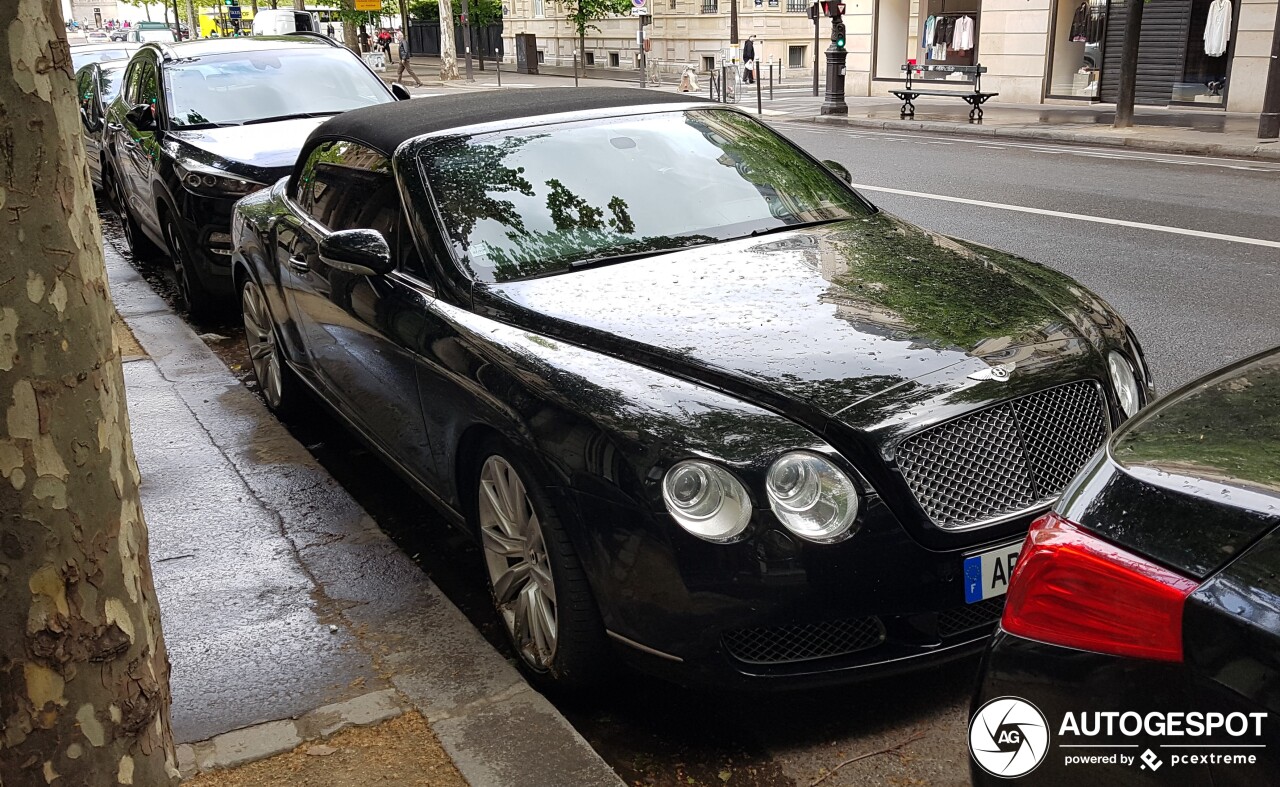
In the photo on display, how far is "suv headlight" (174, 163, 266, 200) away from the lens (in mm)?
7709

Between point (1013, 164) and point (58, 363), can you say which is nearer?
point (58, 363)

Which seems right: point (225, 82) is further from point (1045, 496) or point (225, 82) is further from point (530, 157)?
point (1045, 496)

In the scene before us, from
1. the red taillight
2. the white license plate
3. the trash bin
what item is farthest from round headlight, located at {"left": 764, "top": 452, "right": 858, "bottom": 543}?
the trash bin

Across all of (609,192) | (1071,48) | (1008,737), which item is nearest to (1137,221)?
(609,192)

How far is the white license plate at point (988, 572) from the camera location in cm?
289

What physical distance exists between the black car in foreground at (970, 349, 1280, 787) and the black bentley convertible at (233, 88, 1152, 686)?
0.89 m

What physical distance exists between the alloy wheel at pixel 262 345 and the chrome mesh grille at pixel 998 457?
382 centimetres

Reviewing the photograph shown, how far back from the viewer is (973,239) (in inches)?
374

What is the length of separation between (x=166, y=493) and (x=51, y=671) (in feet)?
10.2

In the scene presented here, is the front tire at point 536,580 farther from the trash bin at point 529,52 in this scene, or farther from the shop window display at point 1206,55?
the trash bin at point 529,52

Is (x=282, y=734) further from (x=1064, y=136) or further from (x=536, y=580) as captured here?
(x=1064, y=136)

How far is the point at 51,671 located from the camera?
2.01 metres

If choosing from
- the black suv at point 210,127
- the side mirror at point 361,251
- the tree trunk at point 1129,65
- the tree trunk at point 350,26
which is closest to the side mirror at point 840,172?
the side mirror at point 361,251

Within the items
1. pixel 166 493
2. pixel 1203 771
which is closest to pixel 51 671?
pixel 1203 771
